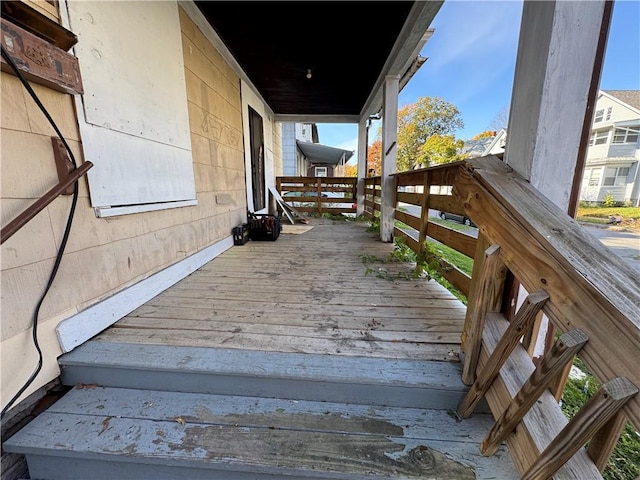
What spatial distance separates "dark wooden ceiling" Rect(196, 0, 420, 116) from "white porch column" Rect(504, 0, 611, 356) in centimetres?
195

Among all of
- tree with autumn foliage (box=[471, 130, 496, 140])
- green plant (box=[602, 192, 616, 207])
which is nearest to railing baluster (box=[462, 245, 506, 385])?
green plant (box=[602, 192, 616, 207])

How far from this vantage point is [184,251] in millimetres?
2443

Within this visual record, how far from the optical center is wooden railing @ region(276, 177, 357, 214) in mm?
6691

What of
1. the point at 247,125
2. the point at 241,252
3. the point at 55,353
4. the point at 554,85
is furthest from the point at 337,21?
the point at 55,353

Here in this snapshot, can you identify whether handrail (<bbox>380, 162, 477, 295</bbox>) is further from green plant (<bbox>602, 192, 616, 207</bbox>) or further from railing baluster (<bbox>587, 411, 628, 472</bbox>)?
railing baluster (<bbox>587, 411, 628, 472</bbox>)

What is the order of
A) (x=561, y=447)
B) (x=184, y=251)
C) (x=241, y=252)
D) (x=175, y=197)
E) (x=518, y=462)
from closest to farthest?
(x=561, y=447) → (x=518, y=462) → (x=175, y=197) → (x=184, y=251) → (x=241, y=252)

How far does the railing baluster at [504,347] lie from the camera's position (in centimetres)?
77

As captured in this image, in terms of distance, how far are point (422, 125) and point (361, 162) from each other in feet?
51.7

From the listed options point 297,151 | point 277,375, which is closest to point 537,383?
point 277,375

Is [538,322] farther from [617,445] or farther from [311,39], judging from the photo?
[311,39]

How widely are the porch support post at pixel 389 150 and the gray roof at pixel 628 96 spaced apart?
252 centimetres

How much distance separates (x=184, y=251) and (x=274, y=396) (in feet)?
5.76

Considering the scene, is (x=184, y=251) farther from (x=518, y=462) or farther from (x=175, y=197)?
(x=518, y=462)

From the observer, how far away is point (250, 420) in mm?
1087
